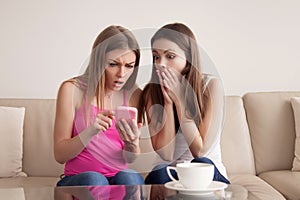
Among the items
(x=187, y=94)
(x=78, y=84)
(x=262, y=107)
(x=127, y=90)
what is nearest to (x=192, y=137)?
(x=187, y=94)

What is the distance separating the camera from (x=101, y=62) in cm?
194

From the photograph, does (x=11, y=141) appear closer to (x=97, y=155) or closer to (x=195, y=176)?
(x=97, y=155)

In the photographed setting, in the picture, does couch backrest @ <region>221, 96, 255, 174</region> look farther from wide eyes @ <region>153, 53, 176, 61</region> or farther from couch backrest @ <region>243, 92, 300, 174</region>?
wide eyes @ <region>153, 53, 176, 61</region>

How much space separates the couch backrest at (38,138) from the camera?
8.14ft

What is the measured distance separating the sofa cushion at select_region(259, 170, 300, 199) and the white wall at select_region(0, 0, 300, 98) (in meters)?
0.57

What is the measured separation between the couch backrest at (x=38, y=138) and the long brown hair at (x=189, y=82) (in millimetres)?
628

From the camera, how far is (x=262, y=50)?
9.58 feet

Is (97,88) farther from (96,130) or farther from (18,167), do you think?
(18,167)

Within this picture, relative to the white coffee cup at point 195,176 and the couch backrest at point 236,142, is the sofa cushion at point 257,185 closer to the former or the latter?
the couch backrest at point 236,142

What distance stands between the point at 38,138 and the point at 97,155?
0.58m

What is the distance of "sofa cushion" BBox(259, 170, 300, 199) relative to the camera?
2.19 m

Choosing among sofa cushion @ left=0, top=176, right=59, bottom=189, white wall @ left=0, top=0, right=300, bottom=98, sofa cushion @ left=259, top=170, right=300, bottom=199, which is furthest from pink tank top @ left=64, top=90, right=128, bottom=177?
white wall @ left=0, top=0, right=300, bottom=98

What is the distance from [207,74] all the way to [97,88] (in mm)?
490

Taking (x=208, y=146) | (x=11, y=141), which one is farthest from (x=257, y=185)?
(x=11, y=141)
